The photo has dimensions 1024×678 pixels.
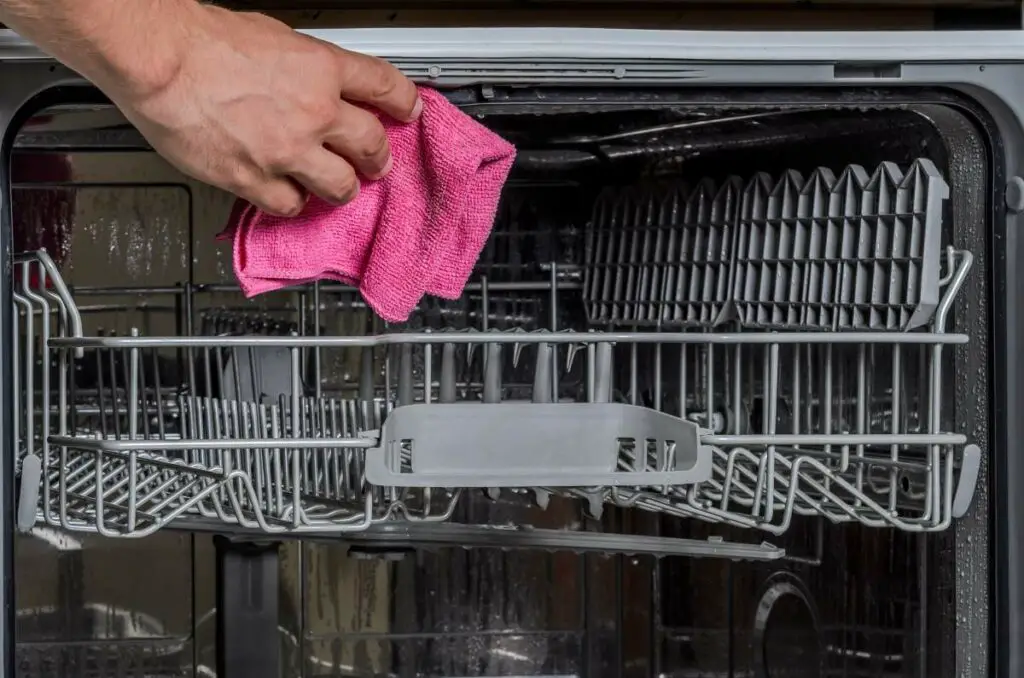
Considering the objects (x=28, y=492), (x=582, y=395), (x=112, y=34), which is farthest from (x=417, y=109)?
(x=582, y=395)

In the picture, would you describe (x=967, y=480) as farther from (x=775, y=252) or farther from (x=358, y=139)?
(x=358, y=139)

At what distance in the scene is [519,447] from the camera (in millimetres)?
801

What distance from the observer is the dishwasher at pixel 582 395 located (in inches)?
31.8

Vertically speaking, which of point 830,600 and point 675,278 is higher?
point 675,278

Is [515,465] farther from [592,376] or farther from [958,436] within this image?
[958,436]

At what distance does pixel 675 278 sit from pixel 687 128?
153 mm

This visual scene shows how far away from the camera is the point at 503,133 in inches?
50.4

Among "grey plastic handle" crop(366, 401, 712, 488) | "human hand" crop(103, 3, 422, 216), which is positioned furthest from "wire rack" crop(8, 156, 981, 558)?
"human hand" crop(103, 3, 422, 216)

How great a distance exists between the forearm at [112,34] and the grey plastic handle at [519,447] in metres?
0.27

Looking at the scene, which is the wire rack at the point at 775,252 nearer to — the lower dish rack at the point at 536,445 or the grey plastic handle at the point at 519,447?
the lower dish rack at the point at 536,445

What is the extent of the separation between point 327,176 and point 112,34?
169 millimetres

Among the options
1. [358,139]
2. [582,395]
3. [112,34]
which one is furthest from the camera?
[582,395]

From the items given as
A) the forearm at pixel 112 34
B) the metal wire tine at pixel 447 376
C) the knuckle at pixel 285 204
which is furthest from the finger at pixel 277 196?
the metal wire tine at pixel 447 376

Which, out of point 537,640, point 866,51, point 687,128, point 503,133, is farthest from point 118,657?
point 866,51
